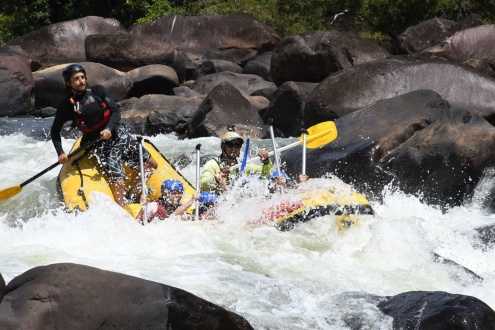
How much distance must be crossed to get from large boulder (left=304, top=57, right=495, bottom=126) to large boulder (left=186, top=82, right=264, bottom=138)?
1087 mm

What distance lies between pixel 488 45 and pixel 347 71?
6.74 meters

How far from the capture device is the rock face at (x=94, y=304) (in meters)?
4.16

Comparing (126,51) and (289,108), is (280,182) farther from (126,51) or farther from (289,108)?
(126,51)

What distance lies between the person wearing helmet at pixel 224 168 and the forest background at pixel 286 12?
43.3 ft

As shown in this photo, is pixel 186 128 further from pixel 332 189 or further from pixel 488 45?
pixel 488 45

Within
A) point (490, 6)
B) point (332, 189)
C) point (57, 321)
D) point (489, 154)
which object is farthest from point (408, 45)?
point (57, 321)

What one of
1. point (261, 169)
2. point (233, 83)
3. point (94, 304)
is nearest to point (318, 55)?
point (233, 83)

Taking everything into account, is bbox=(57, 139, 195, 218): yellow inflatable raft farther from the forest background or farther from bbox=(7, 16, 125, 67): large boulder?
bbox=(7, 16, 125, 67): large boulder

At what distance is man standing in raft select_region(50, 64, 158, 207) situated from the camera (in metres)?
7.54

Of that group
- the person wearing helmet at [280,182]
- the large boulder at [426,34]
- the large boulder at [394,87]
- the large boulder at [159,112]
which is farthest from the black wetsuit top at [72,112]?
the large boulder at [426,34]

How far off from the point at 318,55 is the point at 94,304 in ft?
37.9

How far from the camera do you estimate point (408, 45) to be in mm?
19125

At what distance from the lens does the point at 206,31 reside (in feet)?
76.1

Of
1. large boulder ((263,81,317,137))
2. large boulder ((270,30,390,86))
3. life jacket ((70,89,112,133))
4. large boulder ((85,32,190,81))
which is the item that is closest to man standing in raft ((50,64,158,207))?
life jacket ((70,89,112,133))
